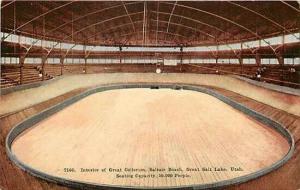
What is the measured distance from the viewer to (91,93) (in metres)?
20.3

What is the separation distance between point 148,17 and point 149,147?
9377 mm

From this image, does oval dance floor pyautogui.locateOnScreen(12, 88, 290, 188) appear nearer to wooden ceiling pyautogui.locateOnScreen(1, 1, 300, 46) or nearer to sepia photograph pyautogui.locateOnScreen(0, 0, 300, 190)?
sepia photograph pyautogui.locateOnScreen(0, 0, 300, 190)

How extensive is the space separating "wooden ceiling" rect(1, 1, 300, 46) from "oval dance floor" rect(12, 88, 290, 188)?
14.6ft

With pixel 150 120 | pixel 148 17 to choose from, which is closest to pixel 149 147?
pixel 150 120

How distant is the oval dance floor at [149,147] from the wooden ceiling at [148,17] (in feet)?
14.6

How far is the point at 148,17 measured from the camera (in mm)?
15688

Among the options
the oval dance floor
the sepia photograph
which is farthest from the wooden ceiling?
the oval dance floor

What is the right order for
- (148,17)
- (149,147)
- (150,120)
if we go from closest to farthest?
(149,147) → (150,120) → (148,17)

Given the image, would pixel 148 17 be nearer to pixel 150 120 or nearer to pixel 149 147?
pixel 150 120

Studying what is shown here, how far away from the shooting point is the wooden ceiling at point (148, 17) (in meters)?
12.0

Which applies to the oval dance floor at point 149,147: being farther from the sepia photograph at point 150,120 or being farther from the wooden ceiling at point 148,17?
the wooden ceiling at point 148,17

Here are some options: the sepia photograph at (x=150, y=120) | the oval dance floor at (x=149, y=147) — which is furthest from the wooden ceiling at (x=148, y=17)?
the oval dance floor at (x=149, y=147)

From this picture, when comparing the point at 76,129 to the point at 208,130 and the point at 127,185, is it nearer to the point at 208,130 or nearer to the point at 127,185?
the point at 208,130

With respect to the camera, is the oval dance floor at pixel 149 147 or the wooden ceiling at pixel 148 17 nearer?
the oval dance floor at pixel 149 147
